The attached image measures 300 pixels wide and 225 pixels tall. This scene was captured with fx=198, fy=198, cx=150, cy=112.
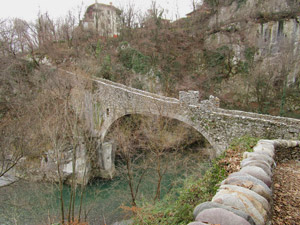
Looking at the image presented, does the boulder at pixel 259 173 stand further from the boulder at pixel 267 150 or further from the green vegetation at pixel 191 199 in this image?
the boulder at pixel 267 150

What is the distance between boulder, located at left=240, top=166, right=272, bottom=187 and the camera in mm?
2964

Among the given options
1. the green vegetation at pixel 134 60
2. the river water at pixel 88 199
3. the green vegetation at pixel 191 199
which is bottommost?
the river water at pixel 88 199

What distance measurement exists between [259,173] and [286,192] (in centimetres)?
90

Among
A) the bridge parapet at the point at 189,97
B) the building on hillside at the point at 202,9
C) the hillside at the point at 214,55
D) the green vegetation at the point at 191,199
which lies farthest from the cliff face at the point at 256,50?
the green vegetation at the point at 191,199

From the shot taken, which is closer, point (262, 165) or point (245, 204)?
point (245, 204)

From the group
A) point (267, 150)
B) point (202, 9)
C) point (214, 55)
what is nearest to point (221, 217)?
point (267, 150)

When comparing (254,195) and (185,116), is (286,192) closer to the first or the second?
(254,195)

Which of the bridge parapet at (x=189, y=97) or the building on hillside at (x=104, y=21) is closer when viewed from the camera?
the bridge parapet at (x=189, y=97)

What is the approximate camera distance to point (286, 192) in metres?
3.46

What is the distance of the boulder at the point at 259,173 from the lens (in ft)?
9.72

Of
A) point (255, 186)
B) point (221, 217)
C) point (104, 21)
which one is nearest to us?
point (221, 217)

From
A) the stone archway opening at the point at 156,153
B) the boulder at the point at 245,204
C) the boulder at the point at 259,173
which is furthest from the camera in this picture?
the stone archway opening at the point at 156,153

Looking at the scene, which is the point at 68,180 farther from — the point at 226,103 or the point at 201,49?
the point at 201,49

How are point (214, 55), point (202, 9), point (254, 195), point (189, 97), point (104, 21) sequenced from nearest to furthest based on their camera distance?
point (254, 195)
point (189, 97)
point (214, 55)
point (202, 9)
point (104, 21)
